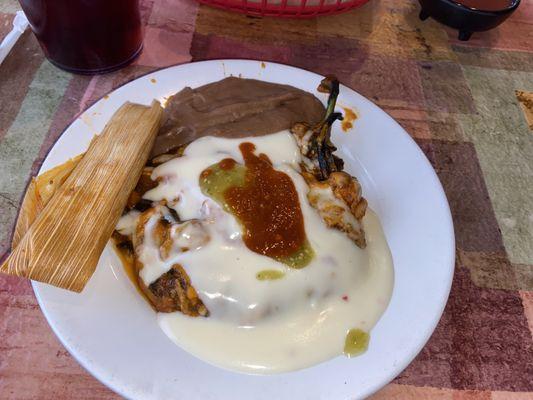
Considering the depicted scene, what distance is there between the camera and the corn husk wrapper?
1145 millimetres

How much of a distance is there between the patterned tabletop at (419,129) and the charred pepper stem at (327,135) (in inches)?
19.8

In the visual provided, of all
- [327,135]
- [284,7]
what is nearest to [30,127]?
[327,135]

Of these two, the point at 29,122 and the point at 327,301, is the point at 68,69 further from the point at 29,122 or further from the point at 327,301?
the point at 327,301

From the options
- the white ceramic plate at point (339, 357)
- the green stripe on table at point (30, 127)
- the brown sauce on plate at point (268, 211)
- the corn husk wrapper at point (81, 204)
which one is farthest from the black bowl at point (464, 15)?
the green stripe on table at point (30, 127)

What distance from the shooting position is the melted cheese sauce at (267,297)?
3.67ft

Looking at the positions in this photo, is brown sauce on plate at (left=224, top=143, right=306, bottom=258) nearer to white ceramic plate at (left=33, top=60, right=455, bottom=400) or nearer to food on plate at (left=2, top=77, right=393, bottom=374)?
food on plate at (left=2, top=77, right=393, bottom=374)

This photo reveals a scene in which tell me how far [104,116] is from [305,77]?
2.42 ft

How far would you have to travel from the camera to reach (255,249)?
3.89ft

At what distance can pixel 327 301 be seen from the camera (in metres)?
1.20

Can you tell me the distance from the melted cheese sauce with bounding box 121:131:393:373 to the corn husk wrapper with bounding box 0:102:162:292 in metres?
0.15

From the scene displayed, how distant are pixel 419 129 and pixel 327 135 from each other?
1.96ft

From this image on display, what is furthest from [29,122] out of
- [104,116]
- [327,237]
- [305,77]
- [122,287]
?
[327,237]

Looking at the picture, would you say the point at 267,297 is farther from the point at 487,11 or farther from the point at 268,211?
the point at 487,11

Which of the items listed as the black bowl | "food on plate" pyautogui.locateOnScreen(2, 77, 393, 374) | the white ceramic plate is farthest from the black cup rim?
"food on plate" pyautogui.locateOnScreen(2, 77, 393, 374)
